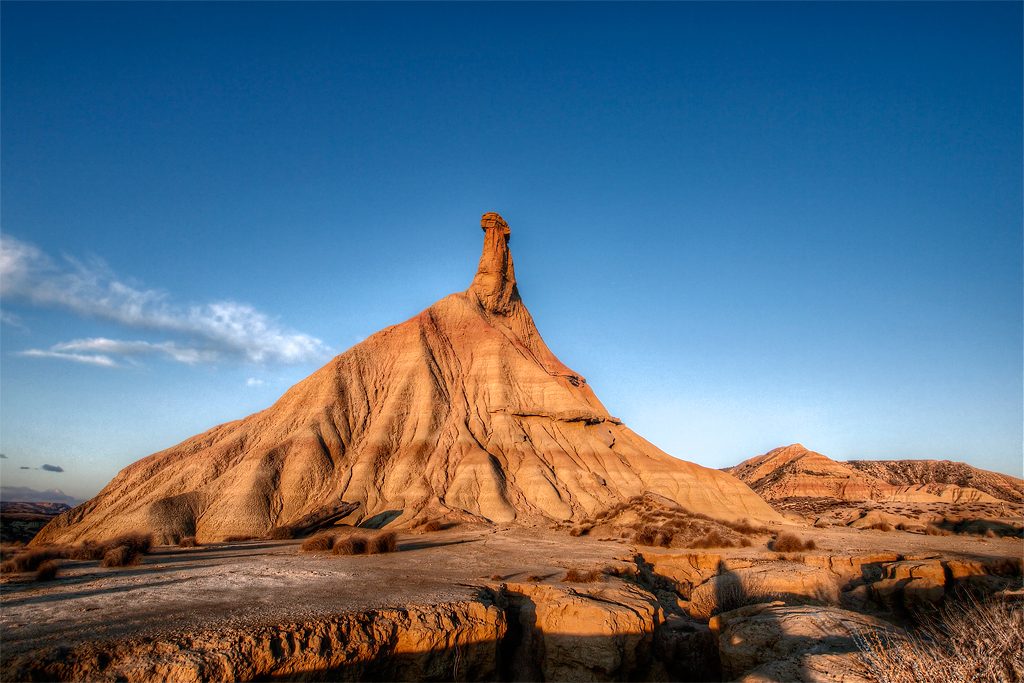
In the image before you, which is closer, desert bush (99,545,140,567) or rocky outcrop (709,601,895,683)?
rocky outcrop (709,601,895,683)

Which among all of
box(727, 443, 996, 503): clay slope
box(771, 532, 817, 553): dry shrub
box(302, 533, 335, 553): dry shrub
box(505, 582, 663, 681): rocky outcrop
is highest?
box(727, 443, 996, 503): clay slope

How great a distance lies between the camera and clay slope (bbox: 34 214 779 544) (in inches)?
1220

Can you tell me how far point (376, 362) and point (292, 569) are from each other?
3393 cm

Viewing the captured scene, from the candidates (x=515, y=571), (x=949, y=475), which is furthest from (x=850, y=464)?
(x=515, y=571)

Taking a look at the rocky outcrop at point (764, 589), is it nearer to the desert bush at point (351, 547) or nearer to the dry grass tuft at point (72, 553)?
the desert bush at point (351, 547)

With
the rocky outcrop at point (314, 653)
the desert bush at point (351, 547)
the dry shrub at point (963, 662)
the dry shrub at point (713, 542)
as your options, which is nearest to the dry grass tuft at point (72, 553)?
the desert bush at point (351, 547)

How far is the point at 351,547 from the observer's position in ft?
59.3

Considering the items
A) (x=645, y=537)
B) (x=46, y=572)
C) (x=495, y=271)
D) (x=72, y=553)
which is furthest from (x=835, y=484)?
(x=46, y=572)

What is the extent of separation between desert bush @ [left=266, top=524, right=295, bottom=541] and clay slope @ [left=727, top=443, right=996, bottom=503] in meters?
44.3

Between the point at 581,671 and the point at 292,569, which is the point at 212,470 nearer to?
the point at 292,569

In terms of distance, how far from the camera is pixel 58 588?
10.9 metres

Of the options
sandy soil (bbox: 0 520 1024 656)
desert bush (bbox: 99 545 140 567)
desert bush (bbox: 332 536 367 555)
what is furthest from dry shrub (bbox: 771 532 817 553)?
desert bush (bbox: 99 545 140 567)

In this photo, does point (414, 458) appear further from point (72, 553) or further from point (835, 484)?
point (835, 484)

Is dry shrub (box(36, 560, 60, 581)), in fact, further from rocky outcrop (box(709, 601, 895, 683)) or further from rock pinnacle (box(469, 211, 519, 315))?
rock pinnacle (box(469, 211, 519, 315))
